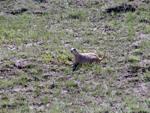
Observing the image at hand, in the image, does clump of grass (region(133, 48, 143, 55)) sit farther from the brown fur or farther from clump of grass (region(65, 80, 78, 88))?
clump of grass (region(65, 80, 78, 88))

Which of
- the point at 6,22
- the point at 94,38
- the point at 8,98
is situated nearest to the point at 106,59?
the point at 94,38

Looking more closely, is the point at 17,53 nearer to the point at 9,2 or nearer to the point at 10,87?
the point at 10,87

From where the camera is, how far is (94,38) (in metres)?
13.3

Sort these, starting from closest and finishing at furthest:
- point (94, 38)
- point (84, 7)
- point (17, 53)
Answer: point (17, 53), point (94, 38), point (84, 7)

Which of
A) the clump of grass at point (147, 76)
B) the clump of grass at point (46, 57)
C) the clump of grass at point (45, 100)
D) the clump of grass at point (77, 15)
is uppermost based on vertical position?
the clump of grass at point (147, 76)

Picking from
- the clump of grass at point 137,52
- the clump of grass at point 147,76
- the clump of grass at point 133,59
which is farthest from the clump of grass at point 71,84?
the clump of grass at point 137,52

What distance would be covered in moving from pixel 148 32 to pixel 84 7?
10.9 feet

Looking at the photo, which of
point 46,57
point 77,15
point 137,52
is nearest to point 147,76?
point 137,52

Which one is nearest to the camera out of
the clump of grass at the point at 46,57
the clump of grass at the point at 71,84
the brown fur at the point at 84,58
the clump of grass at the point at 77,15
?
the clump of grass at the point at 71,84

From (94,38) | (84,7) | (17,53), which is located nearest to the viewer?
(17,53)

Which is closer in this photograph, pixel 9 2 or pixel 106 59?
pixel 106 59

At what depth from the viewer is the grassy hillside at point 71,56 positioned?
9336mm

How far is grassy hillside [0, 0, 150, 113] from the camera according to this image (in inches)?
368

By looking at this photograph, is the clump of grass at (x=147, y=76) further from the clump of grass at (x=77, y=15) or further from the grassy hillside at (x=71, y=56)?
the clump of grass at (x=77, y=15)
